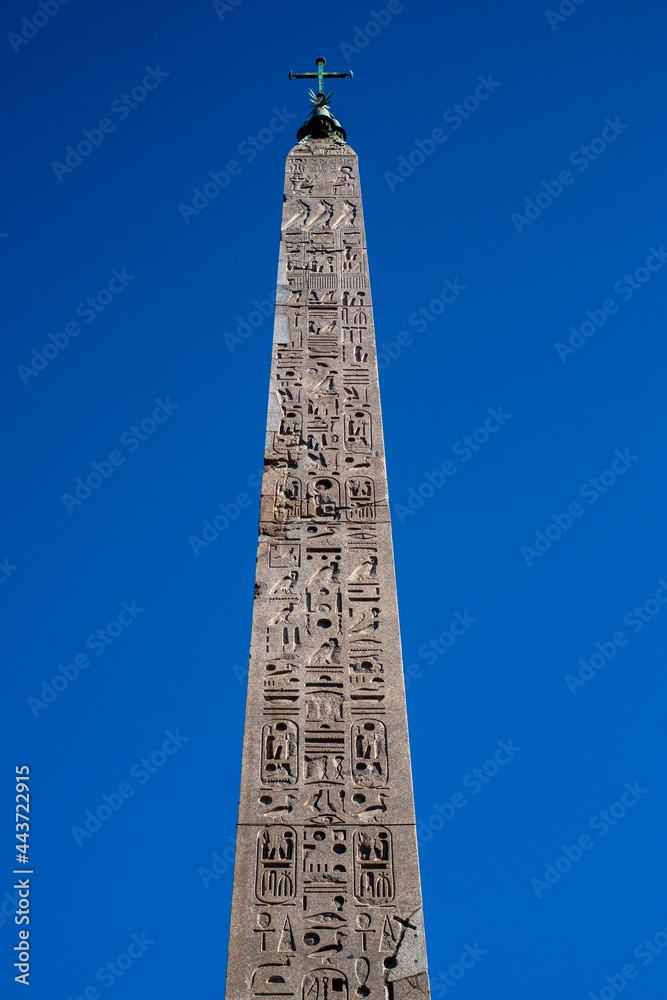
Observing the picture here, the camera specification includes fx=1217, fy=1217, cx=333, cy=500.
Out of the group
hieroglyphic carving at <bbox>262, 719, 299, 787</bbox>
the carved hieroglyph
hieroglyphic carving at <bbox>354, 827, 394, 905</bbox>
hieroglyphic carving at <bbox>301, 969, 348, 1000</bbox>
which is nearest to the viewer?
hieroglyphic carving at <bbox>301, 969, 348, 1000</bbox>

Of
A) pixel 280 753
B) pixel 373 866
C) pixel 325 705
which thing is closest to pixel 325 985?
pixel 373 866

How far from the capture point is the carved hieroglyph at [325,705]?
16.5 feet

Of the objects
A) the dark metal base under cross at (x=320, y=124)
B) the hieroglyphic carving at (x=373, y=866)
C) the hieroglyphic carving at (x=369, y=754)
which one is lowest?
the hieroglyphic carving at (x=373, y=866)

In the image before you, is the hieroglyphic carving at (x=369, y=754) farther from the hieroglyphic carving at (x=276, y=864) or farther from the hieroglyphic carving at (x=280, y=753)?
the hieroglyphic carving at (x=276, y=864)

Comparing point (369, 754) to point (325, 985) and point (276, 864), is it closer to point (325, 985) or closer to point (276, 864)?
point (276, 864)

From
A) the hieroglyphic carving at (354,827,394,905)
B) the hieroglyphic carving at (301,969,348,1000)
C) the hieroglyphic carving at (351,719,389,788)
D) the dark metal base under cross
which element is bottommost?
the hieroglyphic carving at (301,969,348,1000)

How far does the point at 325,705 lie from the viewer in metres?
5.64

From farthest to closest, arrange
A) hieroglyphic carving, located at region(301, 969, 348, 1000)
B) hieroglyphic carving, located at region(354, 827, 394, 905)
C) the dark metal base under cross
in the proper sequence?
the dark metal base under cross
hieroglyphic carving, located at region(354, 827, 394, 905)
hieroglyphic carving, located at region(301, 969, 348, 1000)

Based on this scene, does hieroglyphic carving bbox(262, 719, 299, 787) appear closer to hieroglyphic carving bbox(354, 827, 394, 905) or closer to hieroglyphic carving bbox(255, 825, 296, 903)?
hieroglyphic carving bbox(255, 825, 296, 903)

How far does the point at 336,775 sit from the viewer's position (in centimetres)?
545

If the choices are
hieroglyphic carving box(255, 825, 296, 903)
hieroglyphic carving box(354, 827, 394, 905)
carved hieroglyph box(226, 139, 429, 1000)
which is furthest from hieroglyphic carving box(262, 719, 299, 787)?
hieroglyphic carving box(354, 827, 394, 905)

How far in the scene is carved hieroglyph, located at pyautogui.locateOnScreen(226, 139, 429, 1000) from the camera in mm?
5016

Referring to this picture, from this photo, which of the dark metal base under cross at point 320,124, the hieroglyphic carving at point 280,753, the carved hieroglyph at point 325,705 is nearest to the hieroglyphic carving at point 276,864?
the carved hieroglyph at point 325,705

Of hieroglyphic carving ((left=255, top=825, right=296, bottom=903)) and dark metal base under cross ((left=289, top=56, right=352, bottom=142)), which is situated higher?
dark metal base under cross ((left=289, top=56, right=352, bottom=142))
